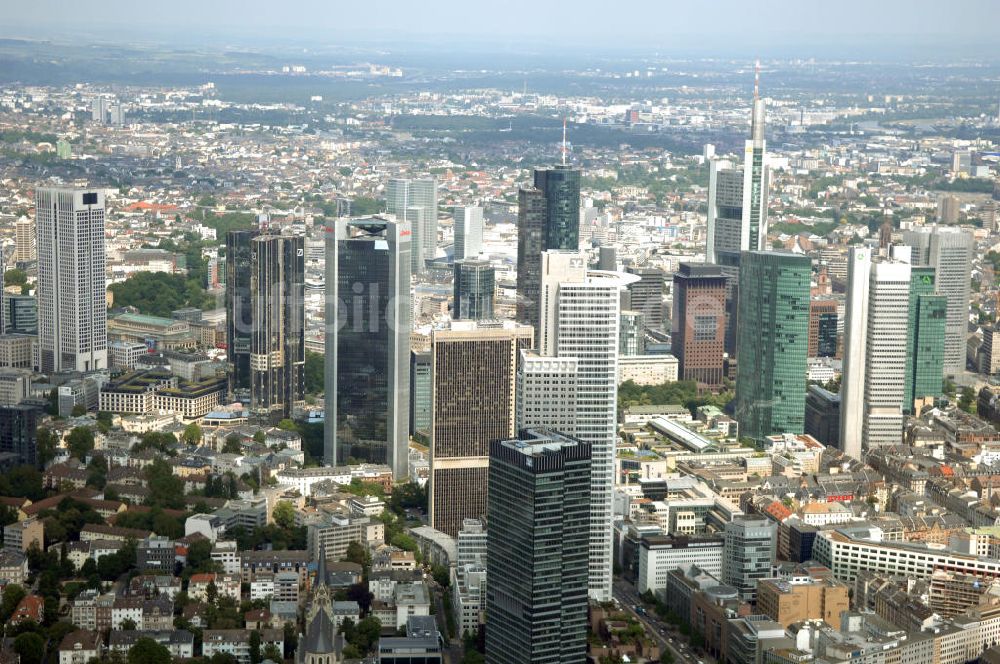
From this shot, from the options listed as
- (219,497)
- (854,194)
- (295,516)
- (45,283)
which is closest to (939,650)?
(295,516)

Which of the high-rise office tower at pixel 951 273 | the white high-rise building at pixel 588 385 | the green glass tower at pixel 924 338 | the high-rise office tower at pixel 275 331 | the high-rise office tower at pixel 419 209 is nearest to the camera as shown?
the white high-rise building at pixel 588 385

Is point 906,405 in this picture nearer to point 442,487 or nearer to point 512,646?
point 442,487

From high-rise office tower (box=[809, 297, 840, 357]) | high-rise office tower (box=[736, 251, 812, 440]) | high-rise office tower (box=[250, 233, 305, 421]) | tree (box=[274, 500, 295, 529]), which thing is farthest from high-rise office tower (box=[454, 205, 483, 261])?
tree (box=[274, 500, 295, 529])

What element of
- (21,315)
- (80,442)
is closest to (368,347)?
(80,442)

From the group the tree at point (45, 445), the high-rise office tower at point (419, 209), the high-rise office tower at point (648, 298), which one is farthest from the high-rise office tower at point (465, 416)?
the high-rise office tower at point (419, 209)

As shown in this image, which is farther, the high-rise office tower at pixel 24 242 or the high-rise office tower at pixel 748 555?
the high-rise office tower at pixel 24 242

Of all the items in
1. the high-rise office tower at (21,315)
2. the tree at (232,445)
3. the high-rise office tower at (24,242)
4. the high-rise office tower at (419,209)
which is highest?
the high-rise office tower at (419,209)

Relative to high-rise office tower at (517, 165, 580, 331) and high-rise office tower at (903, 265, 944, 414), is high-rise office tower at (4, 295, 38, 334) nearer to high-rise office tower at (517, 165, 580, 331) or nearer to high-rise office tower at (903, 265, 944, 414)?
high-rise office tower at (517, 165, 580, 331)

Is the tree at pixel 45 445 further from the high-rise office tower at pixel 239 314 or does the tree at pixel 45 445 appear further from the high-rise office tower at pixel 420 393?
the high-rise office tower at pixel 420 393
